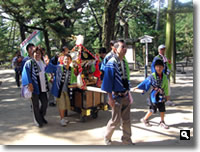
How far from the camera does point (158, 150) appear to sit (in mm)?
3619

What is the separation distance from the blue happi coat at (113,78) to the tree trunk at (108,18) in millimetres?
4140

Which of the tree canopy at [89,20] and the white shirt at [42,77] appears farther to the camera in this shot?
the tree canopy at [89,20]

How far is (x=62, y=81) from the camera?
15.6 feet

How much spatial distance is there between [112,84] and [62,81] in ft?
5.52

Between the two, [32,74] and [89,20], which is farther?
[89,20]

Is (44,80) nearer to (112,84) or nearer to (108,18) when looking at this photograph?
(112,84)

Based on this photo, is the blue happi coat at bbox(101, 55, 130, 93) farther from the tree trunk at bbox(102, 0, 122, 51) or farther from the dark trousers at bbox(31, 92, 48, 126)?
the tree trunk at bbox(102, 0, 122, 51)

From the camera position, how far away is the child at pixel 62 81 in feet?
15.6

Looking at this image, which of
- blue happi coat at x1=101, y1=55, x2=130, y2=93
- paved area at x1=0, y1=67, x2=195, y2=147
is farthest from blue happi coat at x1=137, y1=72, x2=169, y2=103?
blue happi coat at x1=101, y1=55, x2=130, y2=93

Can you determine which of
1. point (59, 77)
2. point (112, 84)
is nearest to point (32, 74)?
point (59, 77)

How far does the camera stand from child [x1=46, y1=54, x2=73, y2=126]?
4.75 m

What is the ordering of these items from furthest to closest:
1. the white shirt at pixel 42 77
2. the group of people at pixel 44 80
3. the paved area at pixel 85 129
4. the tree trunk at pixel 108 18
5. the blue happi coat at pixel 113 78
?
the tree trunk at pixel 108 18 → the white shirt at pixel 42 77 → the group of people at pixel 44 80 → the paved area at pixel 85 129 → the blue happi coat at pixel 113 78

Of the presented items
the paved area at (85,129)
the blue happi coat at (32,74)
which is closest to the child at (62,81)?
the blue happi coat at (32,74)

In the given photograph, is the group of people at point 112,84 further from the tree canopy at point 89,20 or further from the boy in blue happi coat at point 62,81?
the tree canopy at point 89,20
